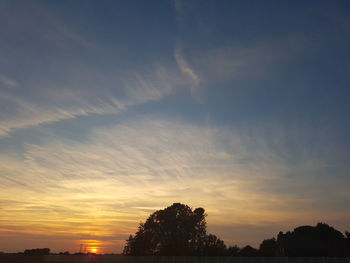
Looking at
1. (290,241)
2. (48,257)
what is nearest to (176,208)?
(290,241)

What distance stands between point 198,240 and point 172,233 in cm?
822

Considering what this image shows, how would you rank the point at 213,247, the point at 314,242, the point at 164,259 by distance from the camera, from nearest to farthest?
the point at 164,259 < the point at 314,242 < the point at 213,247

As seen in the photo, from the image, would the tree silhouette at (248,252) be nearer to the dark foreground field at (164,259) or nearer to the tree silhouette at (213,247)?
the tree silhouette at (213,247)

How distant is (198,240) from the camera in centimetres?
11656

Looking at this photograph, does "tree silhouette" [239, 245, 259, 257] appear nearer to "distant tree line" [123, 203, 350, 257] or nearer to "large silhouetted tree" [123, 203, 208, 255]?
"distant tree line" [123, 203, 350, 257]

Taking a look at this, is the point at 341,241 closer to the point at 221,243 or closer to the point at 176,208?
the point at 221,243

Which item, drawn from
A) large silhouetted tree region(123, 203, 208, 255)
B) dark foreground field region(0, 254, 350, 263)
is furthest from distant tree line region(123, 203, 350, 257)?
dark foreground field region(0, 254, 350, 263)

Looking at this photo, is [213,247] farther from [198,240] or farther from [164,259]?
[164,259]

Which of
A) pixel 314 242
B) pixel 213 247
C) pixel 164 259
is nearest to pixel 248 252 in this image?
pixel 213 247

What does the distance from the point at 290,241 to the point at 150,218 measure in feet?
141

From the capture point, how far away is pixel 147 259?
337 ft

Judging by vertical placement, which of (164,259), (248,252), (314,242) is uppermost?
(314,242)

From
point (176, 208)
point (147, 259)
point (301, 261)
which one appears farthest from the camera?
point (176, 208)

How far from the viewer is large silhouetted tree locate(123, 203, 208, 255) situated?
114 m
